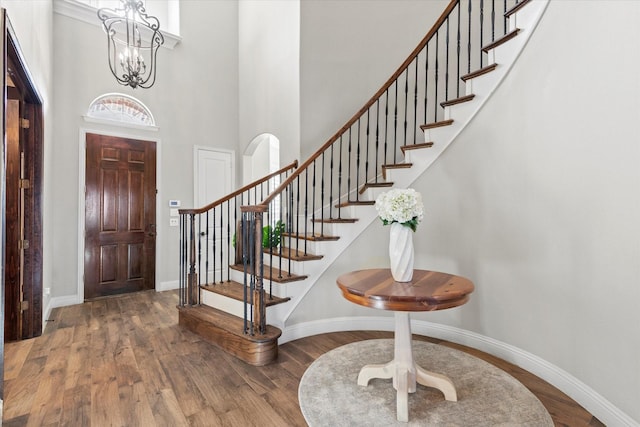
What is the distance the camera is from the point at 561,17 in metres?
2.12

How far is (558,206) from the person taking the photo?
2.16 metres

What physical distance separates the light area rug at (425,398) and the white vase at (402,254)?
30.4 inches

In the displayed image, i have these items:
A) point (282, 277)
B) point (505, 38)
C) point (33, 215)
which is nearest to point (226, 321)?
point (282, 277)

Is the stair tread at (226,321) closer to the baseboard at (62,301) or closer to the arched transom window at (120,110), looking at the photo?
the baseboard at (62,301)

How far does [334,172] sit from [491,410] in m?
2.91

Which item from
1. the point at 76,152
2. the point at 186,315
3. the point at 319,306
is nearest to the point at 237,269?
the point at 186,315

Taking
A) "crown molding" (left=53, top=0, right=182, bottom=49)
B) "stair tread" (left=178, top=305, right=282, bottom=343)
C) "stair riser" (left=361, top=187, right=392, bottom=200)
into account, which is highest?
"crown molding" (left=53, top=0, right=182, bottom=49)

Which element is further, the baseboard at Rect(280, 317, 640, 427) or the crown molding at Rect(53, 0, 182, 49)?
the crown molding at Rect(53, 0, 182, 49)

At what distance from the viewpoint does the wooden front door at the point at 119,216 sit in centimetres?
429

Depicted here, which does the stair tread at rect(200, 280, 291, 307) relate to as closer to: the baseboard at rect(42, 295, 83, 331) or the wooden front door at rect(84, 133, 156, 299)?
the wooden front door at rect(84, 133, 156, 299)

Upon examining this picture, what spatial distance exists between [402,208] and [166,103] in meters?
4.36

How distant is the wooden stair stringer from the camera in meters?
2.36

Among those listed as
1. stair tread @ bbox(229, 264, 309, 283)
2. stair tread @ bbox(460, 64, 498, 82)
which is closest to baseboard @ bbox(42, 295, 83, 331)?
stair tread @ bbox(229, 264, 309, 283)

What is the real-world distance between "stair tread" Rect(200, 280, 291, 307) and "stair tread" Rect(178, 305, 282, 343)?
184 millimetres
